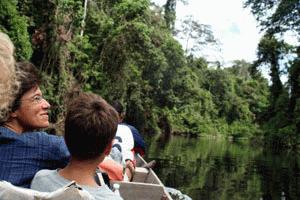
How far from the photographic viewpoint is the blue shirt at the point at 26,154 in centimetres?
201

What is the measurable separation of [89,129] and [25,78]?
54 cm

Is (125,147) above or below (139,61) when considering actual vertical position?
below

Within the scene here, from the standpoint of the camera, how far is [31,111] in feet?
7.20

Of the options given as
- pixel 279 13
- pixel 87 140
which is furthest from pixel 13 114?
pixel 279 13

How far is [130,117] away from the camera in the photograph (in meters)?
29.8

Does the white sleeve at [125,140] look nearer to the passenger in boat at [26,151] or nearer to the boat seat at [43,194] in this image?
the passenger in boat at [26,151]

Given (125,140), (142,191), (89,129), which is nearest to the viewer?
(89,129)

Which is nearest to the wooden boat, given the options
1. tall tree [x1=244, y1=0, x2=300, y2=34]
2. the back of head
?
the back of head

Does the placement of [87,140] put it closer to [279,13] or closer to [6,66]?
[6,66]

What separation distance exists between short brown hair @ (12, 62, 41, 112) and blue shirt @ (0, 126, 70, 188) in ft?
0.59

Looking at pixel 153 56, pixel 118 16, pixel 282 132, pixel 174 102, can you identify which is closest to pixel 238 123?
pixel 174 102

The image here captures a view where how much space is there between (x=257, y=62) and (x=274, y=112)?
4.25 metres

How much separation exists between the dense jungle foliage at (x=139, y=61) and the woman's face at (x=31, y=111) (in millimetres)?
8728

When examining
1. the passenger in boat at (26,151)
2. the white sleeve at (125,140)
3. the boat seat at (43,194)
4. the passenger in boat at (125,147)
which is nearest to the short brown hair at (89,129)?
the passenger in boat at (26,151)
